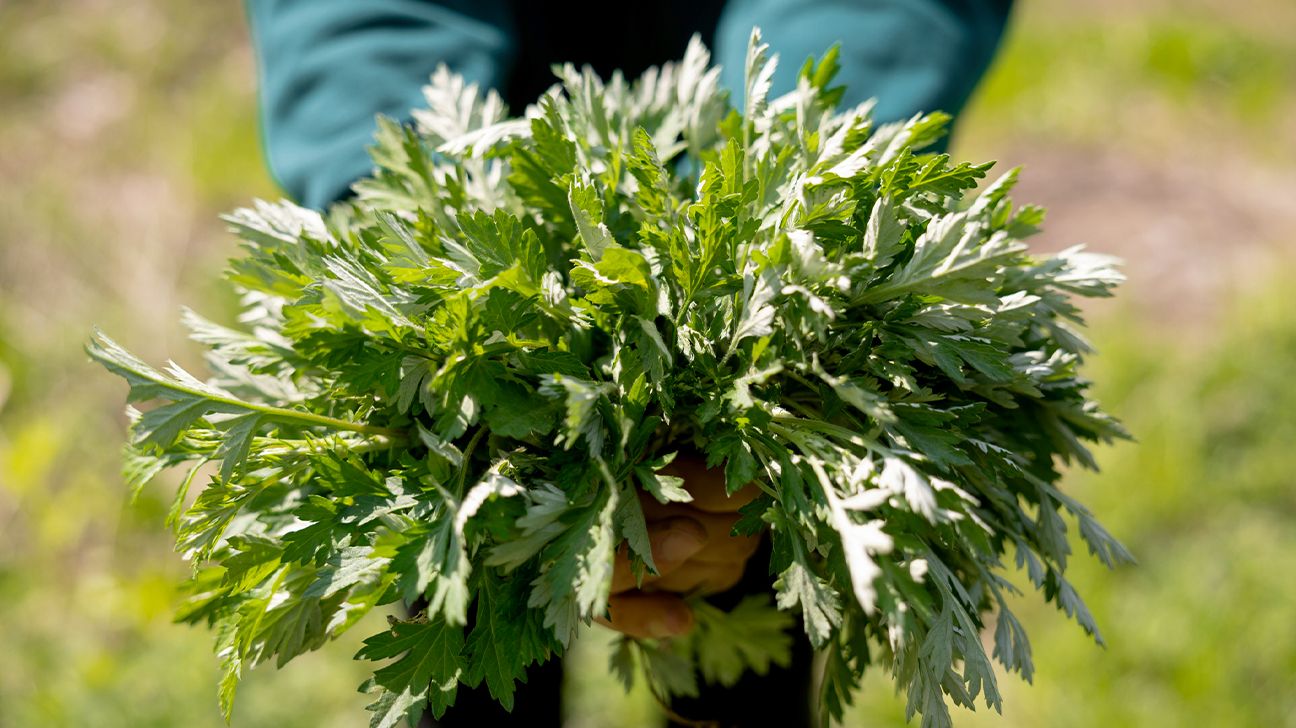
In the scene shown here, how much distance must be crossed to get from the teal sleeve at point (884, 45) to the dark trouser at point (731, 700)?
0.66 m

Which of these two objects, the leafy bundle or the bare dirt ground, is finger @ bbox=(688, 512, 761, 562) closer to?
the leafy bundle

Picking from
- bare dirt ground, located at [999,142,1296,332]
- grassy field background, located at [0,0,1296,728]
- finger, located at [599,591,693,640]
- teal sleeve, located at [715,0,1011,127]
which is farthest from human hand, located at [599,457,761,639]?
bare dirt ground, located at [999,142,1296,332]

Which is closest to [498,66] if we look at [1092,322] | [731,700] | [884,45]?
[884,45]

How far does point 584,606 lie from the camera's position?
79cm

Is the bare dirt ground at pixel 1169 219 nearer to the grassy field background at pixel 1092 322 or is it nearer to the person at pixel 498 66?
the grassy field background at pixel 1092 322

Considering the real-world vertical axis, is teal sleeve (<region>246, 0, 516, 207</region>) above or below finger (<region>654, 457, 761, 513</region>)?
above

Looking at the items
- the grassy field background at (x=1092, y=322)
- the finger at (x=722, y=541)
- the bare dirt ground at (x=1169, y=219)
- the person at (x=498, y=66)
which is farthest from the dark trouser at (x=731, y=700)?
the bare dirt ground at (x=1169, y=219)

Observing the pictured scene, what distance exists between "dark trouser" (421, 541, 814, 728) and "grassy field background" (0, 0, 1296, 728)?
58 cm

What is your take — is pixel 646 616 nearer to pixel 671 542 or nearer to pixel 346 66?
pixel 671 542

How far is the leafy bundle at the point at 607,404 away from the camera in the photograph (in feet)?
2.73

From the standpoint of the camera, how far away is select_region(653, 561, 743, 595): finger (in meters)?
1.13

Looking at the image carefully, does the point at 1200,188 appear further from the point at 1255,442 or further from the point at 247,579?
the point at 247,579

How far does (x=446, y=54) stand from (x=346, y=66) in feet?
0.48

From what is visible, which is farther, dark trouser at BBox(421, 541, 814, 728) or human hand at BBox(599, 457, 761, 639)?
dark trouser at BBox(421, 541, 814, 728)
